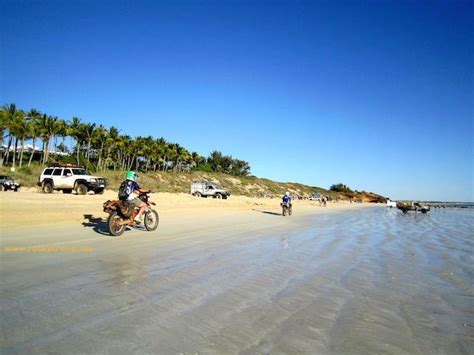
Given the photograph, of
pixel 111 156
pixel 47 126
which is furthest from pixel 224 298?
pixel 111 156

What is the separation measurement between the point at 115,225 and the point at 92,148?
74.9 meters

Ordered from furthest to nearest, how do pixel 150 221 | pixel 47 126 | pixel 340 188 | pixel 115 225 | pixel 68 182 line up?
pixel 340 188 → pixel 47 126 → pixel 68 182 → pixel 150 221 → pixel 115 225

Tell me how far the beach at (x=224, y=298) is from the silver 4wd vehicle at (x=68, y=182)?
15050mm

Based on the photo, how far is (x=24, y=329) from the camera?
340cm

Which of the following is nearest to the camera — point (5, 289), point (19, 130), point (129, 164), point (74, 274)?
point (5, 289)

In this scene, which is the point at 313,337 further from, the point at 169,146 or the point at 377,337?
the point at 169,146

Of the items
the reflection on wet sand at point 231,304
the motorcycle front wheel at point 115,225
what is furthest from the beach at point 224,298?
the motorcycle front wheel at point 115,225

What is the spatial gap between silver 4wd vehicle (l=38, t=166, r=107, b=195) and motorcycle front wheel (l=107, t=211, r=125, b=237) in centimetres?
1495

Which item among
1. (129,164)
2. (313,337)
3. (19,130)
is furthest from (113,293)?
(129,164)

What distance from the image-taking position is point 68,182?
79.1ft

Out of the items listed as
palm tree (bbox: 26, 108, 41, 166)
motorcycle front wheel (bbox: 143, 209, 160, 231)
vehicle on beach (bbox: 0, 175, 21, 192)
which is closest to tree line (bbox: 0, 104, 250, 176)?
palm tree (bbox: 26, 108, 41, 166)

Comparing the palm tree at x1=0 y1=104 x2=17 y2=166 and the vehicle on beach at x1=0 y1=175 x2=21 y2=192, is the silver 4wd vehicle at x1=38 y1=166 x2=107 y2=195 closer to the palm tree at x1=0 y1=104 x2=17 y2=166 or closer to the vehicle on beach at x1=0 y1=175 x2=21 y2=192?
the vehicle on beach at x1=0 y1=175 x2=21 y2=192

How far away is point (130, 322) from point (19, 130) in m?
62.9

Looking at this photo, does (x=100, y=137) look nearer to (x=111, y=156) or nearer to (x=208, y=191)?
(x=111, y=156)
